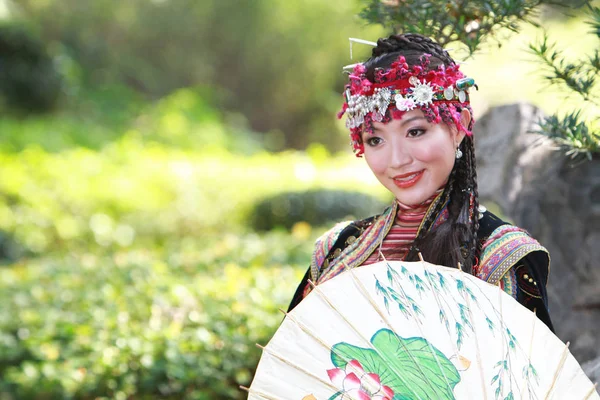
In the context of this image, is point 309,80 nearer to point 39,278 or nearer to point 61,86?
point 61,86

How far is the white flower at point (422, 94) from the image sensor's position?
6.30 ft

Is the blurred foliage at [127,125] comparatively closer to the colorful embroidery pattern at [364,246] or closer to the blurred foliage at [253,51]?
the blurred foliage at [253,51]

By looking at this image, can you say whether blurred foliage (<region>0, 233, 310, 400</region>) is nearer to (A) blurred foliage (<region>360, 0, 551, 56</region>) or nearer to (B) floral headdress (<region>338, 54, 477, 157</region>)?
(A) blurred foliage (<region>360, 0, 551, 56</region>)

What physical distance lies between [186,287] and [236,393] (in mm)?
1176

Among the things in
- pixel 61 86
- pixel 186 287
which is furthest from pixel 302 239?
pixel 61 86

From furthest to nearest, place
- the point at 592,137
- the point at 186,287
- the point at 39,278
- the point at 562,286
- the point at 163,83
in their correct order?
the point at 163,83 < the point at 39,278 < the point at 186,287 < the point at 562,286 < the point at 592,137

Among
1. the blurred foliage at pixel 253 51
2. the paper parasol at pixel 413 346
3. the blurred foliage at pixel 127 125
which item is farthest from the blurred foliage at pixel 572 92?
the blurred foliage at pixel 253 51

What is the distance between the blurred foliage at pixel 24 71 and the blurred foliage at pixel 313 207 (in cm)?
403

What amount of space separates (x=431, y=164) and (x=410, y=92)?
0.20m

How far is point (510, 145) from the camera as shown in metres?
3.67

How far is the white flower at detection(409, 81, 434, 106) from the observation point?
1.92 meters

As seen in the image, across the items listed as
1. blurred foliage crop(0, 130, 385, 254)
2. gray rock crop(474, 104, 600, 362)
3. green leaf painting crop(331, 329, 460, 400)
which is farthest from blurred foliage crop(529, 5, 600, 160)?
blurred foliage crop(0, 130, 385, 254)

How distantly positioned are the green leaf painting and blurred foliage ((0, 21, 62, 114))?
9.73 meters

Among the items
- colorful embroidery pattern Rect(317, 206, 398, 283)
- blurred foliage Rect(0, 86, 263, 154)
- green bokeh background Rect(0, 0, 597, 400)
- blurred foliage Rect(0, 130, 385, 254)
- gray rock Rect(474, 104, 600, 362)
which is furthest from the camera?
blurred foliage Rect(0, 86, 263, 154)
